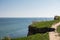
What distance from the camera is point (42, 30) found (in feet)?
111

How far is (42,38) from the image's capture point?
22859 millimetres

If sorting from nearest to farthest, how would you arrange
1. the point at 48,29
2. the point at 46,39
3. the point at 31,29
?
the point at 46,39
the point at 48,29
the point at 31,29

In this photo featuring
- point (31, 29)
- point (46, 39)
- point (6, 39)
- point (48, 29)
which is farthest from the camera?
point (31, 29)

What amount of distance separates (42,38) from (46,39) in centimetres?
74

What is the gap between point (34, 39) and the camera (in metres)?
22.3

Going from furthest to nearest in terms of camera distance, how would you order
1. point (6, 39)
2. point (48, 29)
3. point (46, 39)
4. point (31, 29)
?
point (31, 29) < point (48, 29) < point (46, 39) < point (6, 39)

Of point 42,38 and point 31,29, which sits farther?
point 31,29

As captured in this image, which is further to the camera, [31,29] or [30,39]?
[31,29]

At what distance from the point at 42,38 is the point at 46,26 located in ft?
37.5

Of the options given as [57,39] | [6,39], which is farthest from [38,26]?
[6,39]

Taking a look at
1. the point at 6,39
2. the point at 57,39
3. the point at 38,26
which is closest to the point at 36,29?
the point at 38,26

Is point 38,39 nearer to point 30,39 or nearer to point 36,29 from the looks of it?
point 30,39

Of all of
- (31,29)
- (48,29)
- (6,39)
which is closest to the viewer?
(6,39)

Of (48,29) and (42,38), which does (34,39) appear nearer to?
(42,38)
